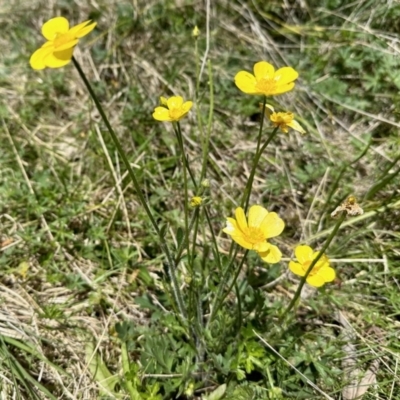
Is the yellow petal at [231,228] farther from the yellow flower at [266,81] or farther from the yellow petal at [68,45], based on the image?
the yellow petal at [68,45]

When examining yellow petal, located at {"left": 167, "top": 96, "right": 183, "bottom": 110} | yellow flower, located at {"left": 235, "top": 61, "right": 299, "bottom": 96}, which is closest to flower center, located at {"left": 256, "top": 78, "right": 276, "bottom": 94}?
yellow flower, located at {"left": 235, "top": 61, "right": 299, "bottom": 96}

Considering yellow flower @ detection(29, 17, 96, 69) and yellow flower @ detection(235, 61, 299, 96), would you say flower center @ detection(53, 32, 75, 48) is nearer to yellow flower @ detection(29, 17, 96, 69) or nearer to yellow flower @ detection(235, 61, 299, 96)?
yellow flower @ detection(29, 17, 96, 69)

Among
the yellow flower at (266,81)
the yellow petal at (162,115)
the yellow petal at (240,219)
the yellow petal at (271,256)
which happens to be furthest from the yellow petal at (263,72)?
the yellow petal at (271,256)

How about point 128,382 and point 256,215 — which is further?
point 128,382

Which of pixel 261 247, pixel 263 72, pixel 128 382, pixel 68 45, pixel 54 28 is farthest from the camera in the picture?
pixel 128 382

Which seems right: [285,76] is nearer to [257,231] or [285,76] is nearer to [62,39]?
[257,231]

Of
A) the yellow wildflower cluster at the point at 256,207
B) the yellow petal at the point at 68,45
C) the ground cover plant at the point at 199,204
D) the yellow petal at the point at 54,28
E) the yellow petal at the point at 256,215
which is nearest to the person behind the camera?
the yellow petal at the point at 68,45

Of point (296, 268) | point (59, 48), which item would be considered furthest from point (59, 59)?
point (296, 268)
